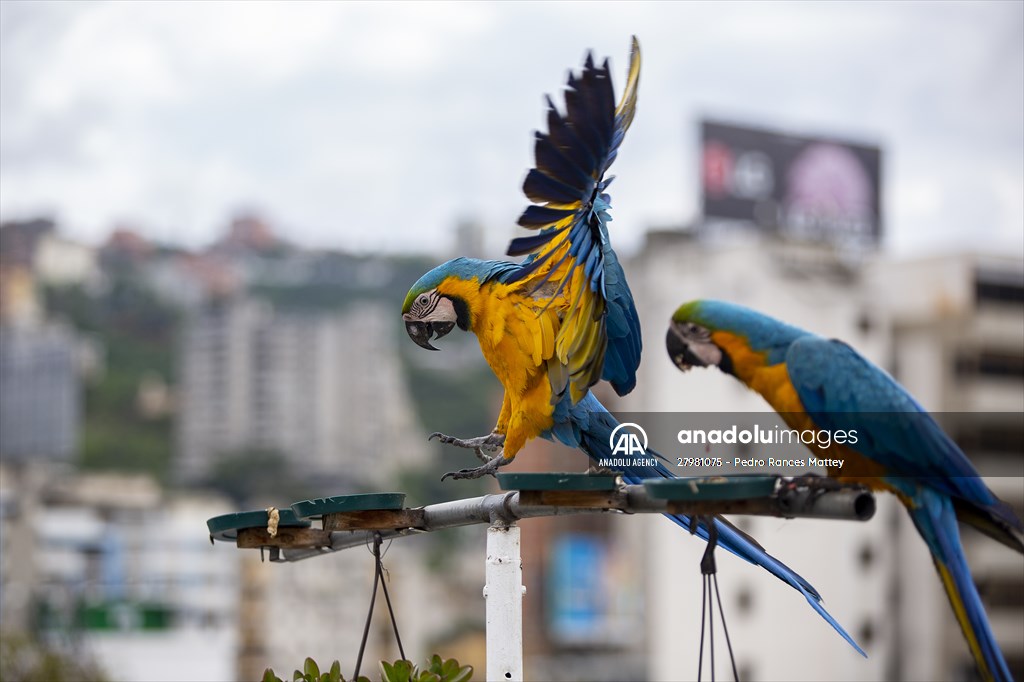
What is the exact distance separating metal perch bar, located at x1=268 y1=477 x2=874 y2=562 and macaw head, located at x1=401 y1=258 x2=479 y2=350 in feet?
2.69

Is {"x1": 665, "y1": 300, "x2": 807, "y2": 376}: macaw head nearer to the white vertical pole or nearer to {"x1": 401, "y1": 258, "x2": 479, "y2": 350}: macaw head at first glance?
the white vertical pole

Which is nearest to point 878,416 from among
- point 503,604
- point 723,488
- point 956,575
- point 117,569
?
point 956,575

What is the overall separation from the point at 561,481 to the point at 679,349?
746 millimetres

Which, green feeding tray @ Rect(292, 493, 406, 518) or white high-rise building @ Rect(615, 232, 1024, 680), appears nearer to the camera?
green feeding tray @ Rect(292, 493, 406, 518)

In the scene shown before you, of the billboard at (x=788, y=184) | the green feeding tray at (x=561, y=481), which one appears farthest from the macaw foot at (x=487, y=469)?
the billboard at (x=788, y=184)

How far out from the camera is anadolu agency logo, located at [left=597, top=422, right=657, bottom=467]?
5.30m

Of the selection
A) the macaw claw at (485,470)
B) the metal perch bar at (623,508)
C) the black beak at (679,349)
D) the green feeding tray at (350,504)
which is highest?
the black beak at (679,349)

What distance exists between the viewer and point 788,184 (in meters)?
48.2

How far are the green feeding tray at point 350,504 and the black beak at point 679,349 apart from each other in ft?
3.64

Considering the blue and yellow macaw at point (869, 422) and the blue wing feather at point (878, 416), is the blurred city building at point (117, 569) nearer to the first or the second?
the blue and yellow macaw at point (869, 422)

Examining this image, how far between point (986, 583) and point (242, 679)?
3380 centimetres

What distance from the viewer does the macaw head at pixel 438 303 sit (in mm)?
5480

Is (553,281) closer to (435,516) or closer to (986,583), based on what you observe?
(435,516)

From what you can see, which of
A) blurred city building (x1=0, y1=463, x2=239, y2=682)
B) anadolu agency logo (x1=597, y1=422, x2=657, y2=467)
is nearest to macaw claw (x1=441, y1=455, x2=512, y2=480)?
anadolu agency logo (x1=597, y1=422, x2=657, y2=467)
